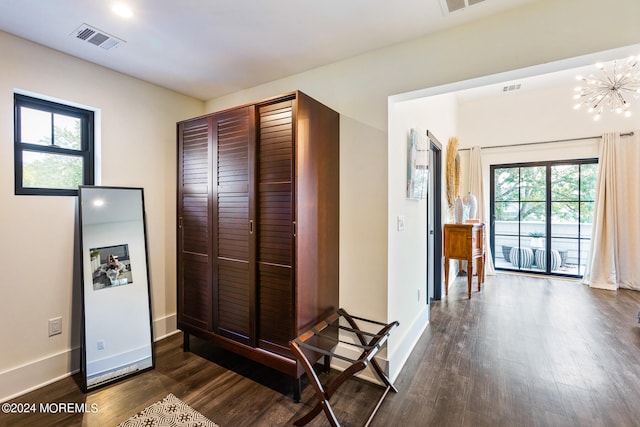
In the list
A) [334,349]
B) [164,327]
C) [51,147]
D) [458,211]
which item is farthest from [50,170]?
[458,211]

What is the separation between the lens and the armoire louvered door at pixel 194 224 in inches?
95.6

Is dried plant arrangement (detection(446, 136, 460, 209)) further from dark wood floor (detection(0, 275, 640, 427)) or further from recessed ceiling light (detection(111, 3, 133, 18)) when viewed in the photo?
recessed ceiling light (detection(111, 3, 133, 18))

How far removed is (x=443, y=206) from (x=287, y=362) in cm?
327

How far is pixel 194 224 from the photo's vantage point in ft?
8.32

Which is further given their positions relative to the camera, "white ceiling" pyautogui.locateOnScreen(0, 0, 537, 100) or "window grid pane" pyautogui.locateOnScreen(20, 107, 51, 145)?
"window grid pane" pyautogui.locateOnScreen(20, 107, 51, 145)

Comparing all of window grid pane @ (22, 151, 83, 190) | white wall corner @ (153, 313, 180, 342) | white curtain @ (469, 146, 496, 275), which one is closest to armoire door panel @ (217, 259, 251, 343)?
white wall corner @ (153, 313, 180, 342)

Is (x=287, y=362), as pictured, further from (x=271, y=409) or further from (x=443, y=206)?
(x=443, y=206)

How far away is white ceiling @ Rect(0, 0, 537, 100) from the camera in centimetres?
170

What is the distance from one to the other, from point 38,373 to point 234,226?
5.84 ft

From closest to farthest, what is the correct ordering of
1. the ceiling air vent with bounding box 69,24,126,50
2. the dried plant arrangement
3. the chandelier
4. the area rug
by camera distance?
the area rug < the ceiling air vent with bounding box 69,24,126,50 < the chandelier < the dried plant arrangement

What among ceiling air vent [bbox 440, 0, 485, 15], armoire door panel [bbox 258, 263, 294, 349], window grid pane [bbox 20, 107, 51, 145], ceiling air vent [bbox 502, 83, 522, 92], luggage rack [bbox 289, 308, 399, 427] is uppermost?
ceiling air vent [bbox 502, 83, 522, 92]

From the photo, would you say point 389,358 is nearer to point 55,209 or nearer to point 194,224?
point 194,224

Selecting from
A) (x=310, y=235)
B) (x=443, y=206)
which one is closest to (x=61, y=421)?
(x=310, y=235)

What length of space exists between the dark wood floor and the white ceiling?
250cm
